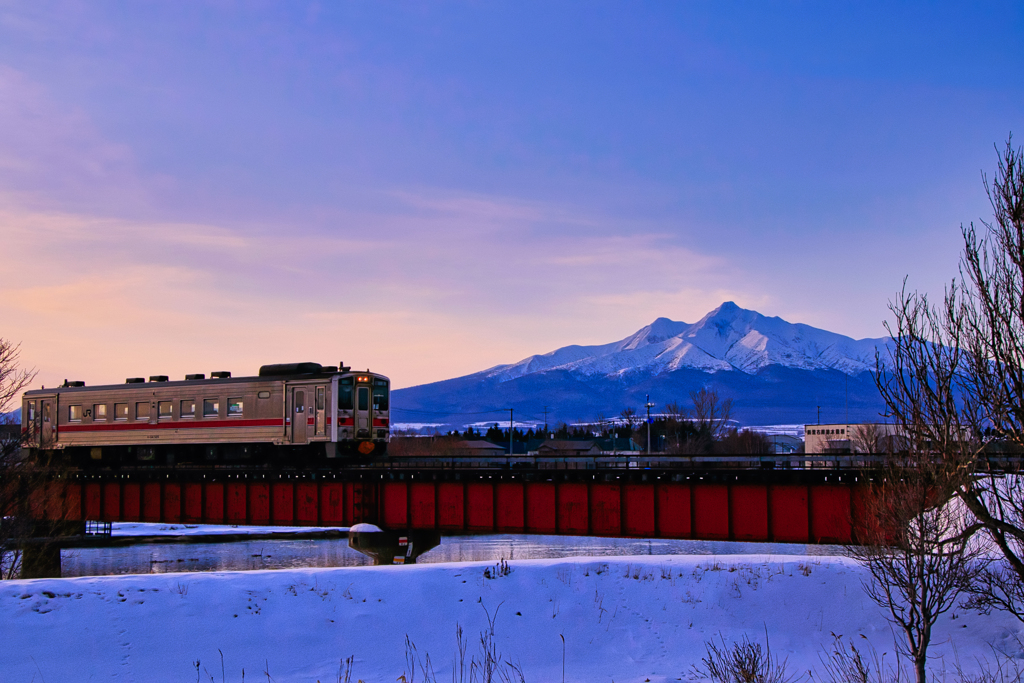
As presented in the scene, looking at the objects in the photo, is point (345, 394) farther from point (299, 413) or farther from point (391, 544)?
point (391, 544)

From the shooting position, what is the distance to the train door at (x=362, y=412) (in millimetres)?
32469

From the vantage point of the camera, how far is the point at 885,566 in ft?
47.8

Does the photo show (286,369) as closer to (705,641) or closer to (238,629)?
(238,629)

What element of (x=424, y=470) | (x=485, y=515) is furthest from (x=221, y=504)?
(x=485, y=515)

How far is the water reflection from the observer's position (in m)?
44.1

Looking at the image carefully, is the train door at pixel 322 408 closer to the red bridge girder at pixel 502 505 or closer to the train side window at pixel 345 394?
the train side window at pixel 345 394

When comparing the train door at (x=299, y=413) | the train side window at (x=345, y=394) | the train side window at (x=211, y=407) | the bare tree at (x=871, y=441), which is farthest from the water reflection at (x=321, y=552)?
the train side window at (x=211, y=407)

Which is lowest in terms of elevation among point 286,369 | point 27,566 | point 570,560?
point 27,566

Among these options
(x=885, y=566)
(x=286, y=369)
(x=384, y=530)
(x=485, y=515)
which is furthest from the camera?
(x=286, y=369)

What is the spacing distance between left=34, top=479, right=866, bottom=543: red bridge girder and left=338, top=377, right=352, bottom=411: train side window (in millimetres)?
3184

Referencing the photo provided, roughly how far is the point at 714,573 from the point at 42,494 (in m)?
26.5

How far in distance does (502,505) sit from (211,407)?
44.2 feet

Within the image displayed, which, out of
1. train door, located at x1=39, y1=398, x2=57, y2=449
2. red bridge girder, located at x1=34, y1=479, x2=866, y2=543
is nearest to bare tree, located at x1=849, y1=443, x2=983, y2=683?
red bridge girder, located at x1=34, y1=479, x2=866, y2=543

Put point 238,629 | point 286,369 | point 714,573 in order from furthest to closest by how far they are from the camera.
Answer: point 286,369, point 714,573, point 238,629
